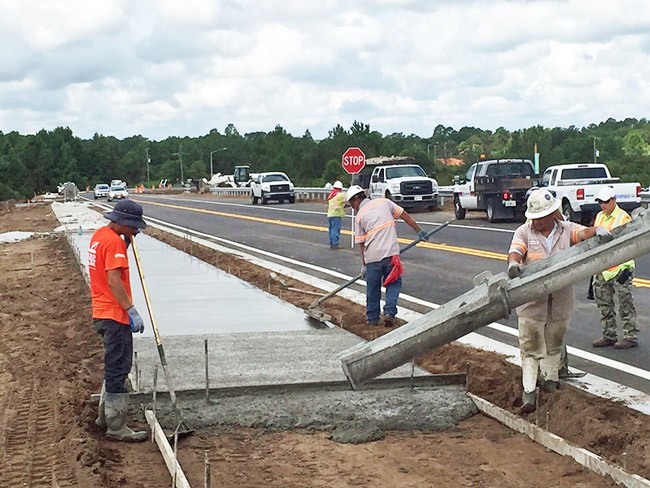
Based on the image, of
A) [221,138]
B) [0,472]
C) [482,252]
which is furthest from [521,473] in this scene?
[221,138]

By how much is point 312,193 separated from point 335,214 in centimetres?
3467

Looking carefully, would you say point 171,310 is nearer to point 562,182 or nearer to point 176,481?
point 176,481

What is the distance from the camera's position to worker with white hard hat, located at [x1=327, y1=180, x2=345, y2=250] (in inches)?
917

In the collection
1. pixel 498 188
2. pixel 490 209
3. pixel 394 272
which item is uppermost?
pixel 498 188

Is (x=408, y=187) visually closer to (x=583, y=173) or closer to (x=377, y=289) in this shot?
(x=583, y=173)

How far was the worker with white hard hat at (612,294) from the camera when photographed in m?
10.3

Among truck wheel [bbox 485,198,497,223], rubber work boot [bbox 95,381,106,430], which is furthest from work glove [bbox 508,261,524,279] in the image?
truck wheel [bbox 485,198,497,223]

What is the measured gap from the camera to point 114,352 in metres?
7.47

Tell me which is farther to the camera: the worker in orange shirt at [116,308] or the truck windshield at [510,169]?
the truck windshield at [510,169]

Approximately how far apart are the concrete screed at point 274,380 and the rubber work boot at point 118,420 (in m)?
0.31

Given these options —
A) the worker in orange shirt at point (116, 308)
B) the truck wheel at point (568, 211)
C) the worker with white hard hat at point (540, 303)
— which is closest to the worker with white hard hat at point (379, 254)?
the worker with white hard hat at point (540, 303)

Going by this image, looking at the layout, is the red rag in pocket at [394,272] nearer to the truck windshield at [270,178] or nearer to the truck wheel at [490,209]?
the truck wheel at [490,209]

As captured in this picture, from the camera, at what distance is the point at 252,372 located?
9.32 m

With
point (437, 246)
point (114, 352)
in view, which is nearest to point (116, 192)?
point (437, 246)
